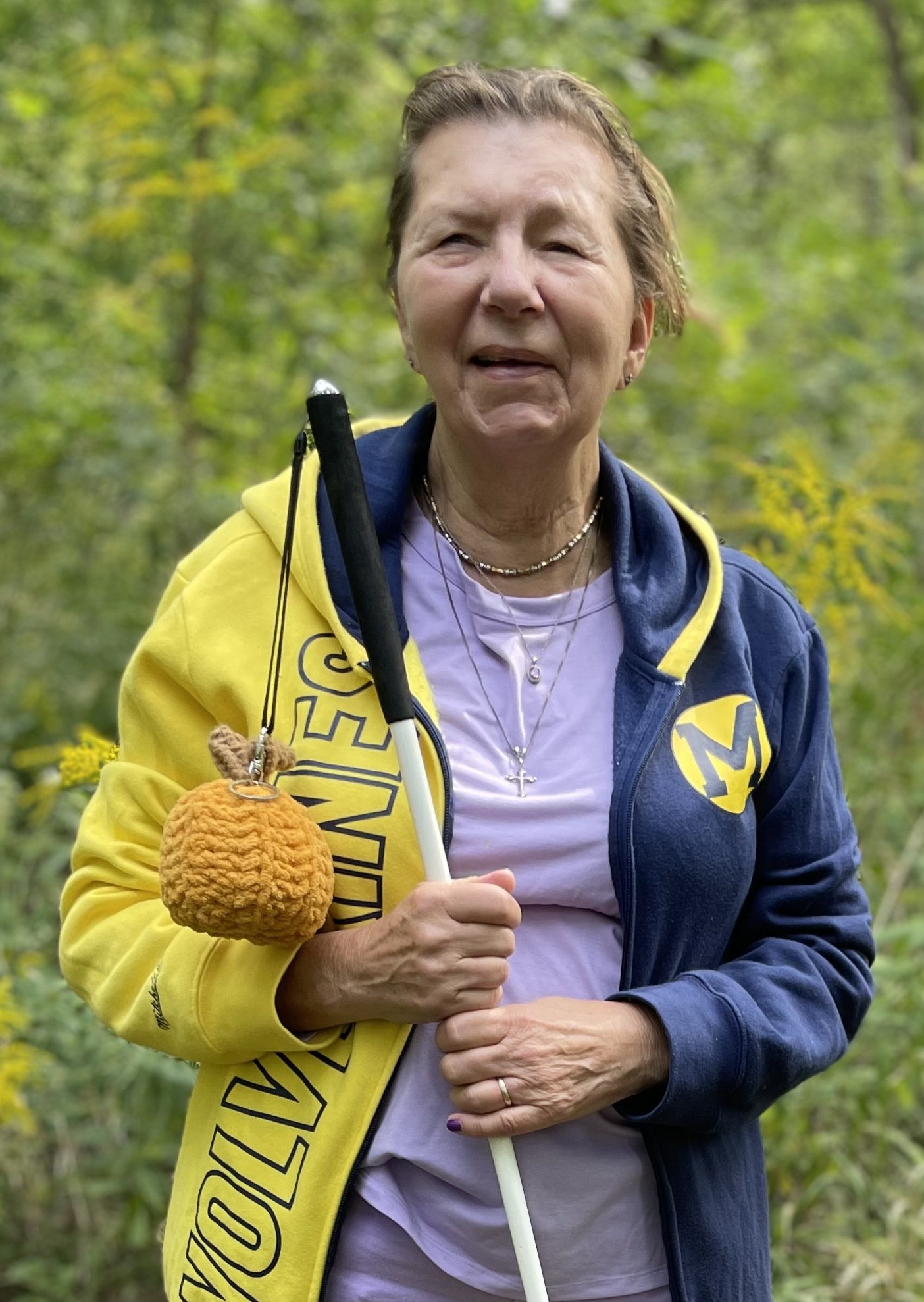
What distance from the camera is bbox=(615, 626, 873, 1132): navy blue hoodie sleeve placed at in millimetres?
1560

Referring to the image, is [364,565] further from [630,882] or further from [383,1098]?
[383,1098]

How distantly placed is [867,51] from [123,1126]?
13.7 meters

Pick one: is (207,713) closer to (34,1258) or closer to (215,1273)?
(215,1273)

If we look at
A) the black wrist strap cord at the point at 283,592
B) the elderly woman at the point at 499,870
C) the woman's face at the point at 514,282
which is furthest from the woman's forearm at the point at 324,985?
the woman's face at the point at 514,282

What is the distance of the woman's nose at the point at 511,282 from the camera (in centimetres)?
158

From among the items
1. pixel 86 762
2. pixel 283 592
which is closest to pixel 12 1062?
pixel 86 762

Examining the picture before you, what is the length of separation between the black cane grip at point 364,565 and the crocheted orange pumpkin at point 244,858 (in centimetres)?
14

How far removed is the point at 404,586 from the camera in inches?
69.0

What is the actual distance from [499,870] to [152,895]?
42cm

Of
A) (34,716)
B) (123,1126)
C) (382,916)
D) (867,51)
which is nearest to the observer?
(382,916)

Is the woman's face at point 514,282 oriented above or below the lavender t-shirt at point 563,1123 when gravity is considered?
above

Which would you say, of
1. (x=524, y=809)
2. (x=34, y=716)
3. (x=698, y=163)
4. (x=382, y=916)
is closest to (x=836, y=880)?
(x=524, y=809)

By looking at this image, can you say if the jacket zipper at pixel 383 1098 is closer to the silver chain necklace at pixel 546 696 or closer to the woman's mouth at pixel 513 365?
the silver chain necklace at pixel 546 696

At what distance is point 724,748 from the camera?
1673mm
